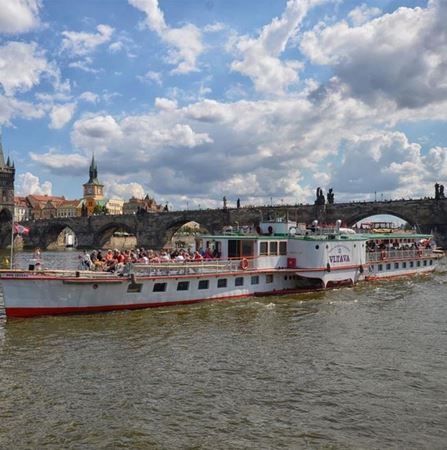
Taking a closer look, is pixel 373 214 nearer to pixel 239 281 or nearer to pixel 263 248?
pixel 263 248

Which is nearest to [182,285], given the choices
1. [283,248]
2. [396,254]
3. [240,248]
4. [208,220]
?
[240,248]

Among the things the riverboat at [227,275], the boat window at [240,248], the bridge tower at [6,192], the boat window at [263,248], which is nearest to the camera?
the riverboat at [227,275]

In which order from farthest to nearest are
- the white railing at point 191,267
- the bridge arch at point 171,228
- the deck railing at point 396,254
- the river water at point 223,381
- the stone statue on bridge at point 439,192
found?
the bridge arch at point 171,228
the stone statue on bridge at point 439,192
the deck railing at point 396,254
the white railing at point 191,267
the river water at point 223,381

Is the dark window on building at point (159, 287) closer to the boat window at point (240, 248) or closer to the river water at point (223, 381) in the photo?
the river water at point (223, 381)

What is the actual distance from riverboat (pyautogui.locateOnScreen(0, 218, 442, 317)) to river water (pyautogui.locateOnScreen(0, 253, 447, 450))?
0.93 metres

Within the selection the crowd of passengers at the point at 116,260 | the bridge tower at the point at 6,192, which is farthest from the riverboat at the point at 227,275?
the bridge tower at the point at 6,192

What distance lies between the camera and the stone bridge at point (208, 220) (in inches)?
2896

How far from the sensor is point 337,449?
9.61 m

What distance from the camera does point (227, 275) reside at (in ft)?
84.3

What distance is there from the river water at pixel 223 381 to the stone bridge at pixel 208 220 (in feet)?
104

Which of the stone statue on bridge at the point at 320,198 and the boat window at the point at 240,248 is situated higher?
the stone statue on bridge at the point at 320,198

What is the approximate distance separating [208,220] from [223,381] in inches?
3315

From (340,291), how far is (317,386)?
17.9 m

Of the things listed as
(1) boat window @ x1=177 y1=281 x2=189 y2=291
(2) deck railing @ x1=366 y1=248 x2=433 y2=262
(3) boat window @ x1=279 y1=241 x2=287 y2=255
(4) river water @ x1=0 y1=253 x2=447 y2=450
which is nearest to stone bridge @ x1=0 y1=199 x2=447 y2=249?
(2) deck railing @ x1=366 y1=248 x2=433 y2=262
